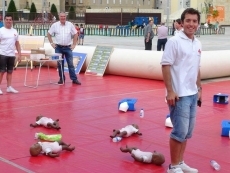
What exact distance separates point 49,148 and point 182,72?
2.16m

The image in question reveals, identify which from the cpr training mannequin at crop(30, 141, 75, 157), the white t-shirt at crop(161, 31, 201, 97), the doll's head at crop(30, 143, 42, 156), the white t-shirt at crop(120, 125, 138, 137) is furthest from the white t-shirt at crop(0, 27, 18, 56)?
the white t-shirt at crop(161, 31, 201, 97)

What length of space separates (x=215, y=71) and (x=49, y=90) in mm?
5019

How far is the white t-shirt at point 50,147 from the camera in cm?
610

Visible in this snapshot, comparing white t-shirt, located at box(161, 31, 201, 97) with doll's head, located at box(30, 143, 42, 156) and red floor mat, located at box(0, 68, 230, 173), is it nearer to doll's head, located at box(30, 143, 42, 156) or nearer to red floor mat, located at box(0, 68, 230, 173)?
red floor mat, located at box(0, 68, 230, 173)

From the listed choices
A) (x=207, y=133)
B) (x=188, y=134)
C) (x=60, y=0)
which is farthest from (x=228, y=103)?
(x=60, y=0)

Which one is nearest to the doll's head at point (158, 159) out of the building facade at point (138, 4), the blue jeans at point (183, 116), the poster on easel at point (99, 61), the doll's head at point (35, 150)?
the blue jeans at point (183, 116)

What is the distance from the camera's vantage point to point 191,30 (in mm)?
4898

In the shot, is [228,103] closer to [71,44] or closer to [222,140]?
[222,140]

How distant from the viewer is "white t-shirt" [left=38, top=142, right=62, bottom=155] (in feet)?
20.0

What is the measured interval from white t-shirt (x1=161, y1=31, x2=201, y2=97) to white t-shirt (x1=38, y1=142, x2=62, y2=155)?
6.53 feet

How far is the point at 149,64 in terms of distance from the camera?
43.7 ft

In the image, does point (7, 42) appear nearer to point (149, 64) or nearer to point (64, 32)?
point (64, 32)

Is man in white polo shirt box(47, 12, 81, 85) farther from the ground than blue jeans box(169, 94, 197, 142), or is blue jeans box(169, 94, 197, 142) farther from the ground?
man in white polo shirt box(47, 12, 81, 85)

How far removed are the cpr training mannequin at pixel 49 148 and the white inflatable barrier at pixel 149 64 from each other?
23.1 feet
